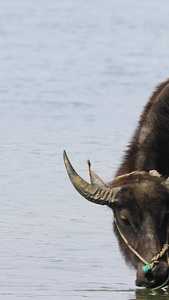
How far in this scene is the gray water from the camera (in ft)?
32.1

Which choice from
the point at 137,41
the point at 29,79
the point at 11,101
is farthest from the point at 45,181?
the point at 137,41

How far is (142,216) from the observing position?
8680 mm

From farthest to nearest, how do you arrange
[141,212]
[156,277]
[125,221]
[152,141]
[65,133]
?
[65,133], [152,141], [125,221], [141,212], [156,277]

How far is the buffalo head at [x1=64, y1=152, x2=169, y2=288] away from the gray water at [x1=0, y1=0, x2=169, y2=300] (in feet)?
1.77

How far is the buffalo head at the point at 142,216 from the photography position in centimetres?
851

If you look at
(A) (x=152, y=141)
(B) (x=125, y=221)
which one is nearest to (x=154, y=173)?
(B) (x=125, y=221)

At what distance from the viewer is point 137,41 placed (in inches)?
1112

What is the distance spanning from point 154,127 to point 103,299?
163cm

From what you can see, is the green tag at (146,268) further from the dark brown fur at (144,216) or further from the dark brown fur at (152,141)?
the dark brown fur at (152,141)

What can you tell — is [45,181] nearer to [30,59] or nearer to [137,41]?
[30,59]

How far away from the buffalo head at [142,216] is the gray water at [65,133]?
0.54m

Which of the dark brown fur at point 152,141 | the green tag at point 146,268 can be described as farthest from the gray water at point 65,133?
the dark brown fur at point 152,141

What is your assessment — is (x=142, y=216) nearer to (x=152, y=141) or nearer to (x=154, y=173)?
(x=154, y=173)

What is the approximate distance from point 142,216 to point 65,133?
735cm
